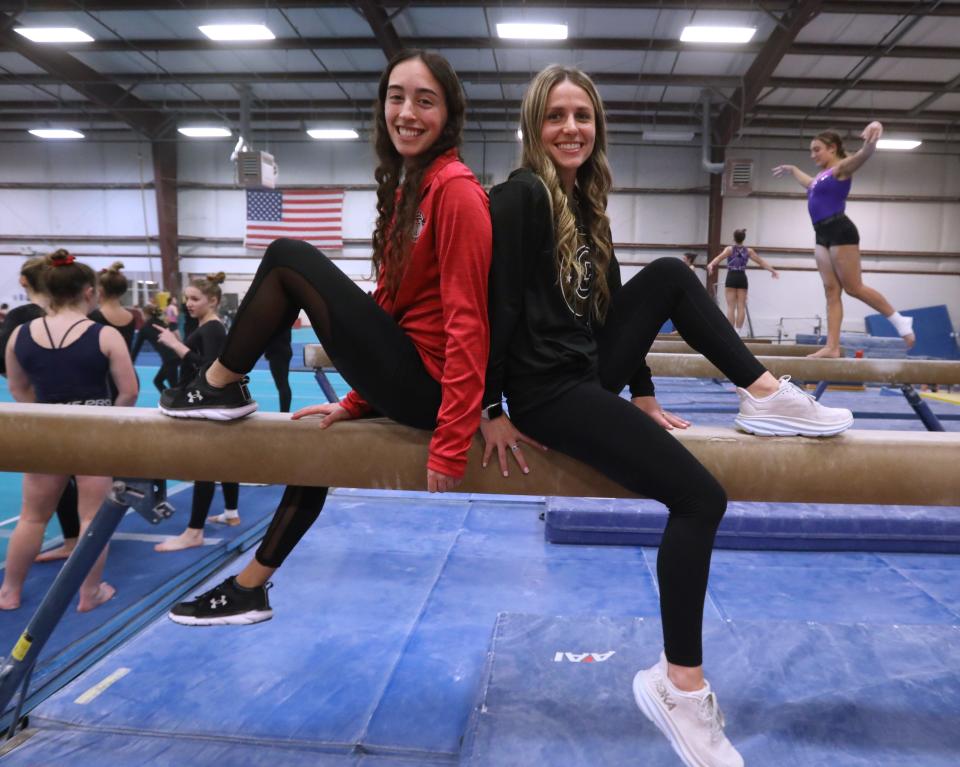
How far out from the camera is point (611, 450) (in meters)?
1.25

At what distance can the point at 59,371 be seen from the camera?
99.7 inches

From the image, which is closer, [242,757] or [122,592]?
[242,757]

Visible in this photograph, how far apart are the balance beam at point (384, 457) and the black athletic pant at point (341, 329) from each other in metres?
0.10

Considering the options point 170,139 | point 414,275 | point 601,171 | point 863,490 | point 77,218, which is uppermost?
point 170,139

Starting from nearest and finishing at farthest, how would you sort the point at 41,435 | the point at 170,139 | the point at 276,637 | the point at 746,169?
the point at 41,435
the point at 276,637
the point at 746,169
the point at 170,139

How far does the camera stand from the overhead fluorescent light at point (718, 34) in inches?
346

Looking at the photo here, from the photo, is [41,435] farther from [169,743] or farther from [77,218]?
[77,218]

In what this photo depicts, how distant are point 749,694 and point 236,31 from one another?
34.4ft

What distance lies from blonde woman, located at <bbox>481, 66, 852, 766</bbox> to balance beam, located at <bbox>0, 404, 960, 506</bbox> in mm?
62

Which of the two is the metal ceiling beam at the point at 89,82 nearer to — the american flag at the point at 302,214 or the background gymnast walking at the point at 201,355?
the american flag at the point at 302,214

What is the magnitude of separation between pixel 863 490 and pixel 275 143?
15648 millimetres

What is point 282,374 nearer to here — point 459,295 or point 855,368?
point 855,368

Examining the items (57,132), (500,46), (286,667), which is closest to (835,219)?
(286,667)

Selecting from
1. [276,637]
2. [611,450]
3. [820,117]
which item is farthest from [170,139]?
[611,450]
